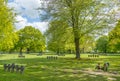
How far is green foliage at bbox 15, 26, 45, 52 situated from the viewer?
104875 mm

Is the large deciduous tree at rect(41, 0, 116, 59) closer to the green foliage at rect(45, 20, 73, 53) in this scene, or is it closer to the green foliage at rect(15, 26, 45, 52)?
the green foliage at rect(45, 20, 73, 53)

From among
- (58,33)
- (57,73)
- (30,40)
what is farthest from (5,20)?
(30,40)

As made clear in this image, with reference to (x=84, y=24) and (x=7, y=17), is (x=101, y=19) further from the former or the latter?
(x=7, y=17)

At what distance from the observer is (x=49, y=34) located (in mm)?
43719

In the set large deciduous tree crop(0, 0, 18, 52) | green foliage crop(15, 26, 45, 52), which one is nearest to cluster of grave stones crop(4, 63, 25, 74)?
large deciduous tree crop(0, 0, 18, 52)

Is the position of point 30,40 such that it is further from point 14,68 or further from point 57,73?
point 57,73

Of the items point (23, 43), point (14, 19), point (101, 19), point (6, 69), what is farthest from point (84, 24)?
point (23, 43)

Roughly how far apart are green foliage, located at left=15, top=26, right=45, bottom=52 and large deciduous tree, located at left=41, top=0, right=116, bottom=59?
202 ft

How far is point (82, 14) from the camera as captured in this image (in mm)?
42969

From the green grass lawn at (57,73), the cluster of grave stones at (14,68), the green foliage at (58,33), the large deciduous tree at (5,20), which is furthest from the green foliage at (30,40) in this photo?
the cluster of grave stones at (14,68)

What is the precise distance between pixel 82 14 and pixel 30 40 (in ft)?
216

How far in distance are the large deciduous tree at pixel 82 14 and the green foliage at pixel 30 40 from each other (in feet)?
202

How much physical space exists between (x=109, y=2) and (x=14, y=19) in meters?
18.0

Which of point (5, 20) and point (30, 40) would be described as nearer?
point (5, 20)
